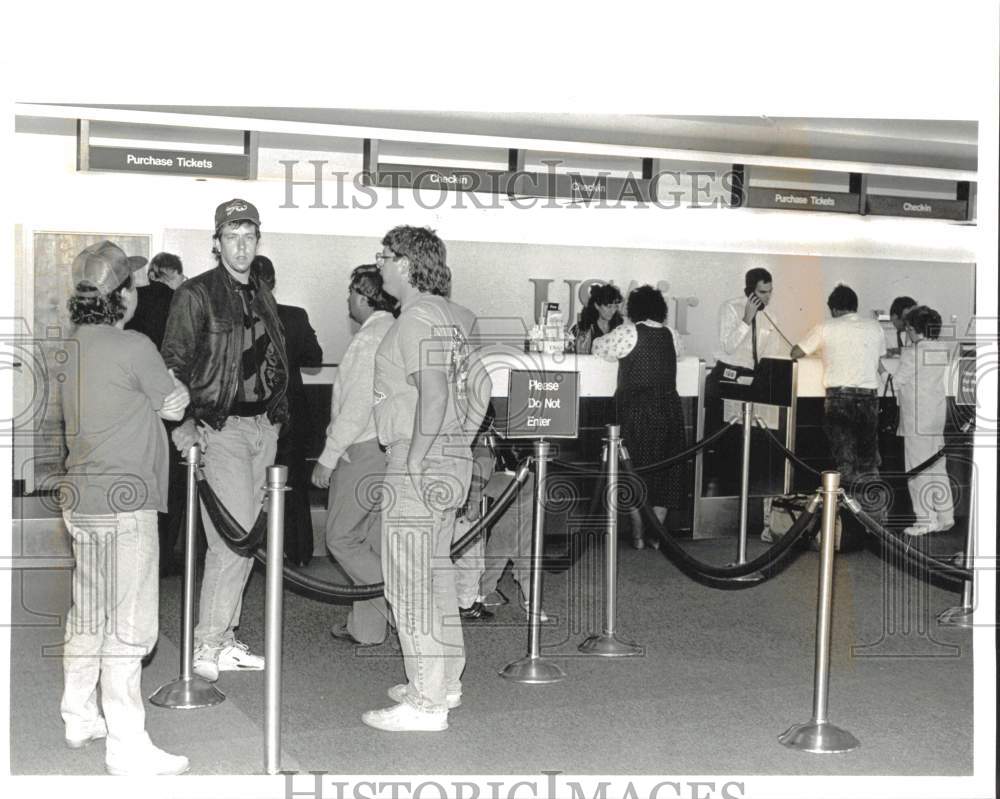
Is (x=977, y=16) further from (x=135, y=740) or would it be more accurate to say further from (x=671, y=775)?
(x=135, y=740)

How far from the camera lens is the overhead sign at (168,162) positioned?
6.58 meters

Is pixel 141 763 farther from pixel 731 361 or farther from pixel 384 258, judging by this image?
pixel 731 361

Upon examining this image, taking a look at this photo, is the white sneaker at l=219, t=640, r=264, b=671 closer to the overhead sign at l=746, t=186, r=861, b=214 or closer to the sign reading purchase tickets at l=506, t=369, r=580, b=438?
the sign reading purchase tickets at l=506, t=369, r=580, b=438

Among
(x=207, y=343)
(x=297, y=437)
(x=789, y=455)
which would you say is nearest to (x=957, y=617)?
(x=789, y=455)

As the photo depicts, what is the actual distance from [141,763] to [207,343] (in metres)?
1.39

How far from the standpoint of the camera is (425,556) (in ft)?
12.4

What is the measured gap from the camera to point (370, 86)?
3.27m

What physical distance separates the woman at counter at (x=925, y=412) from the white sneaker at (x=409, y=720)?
4168mm

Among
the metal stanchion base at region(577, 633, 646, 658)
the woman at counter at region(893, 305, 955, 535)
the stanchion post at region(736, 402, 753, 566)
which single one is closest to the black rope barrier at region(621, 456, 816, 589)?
the metal stanchion base at region(577, 633, 646, 658)

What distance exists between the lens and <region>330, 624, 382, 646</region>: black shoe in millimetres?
4848

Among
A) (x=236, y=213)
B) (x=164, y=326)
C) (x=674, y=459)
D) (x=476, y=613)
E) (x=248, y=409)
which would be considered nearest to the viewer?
(x=236, y=213)

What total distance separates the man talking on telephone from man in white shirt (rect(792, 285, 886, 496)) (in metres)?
0.38

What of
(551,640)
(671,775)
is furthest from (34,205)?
(671,775)

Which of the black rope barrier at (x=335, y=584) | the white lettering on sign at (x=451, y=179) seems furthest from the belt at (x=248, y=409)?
the white lettering on sign at (x=451, y=179)
